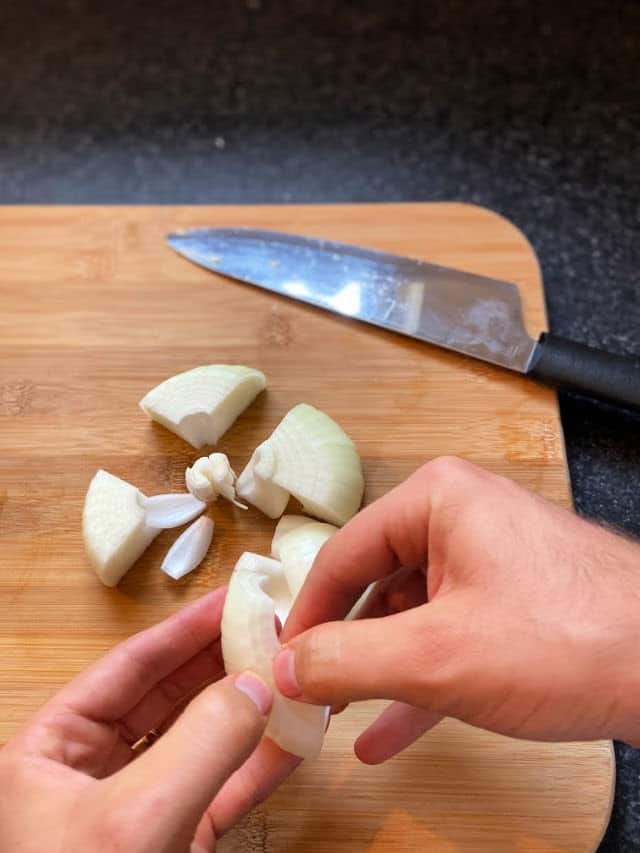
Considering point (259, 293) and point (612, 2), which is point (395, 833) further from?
point (612, 2)

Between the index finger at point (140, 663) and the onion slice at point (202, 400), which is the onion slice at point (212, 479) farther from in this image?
the index finger at point (140, 663)

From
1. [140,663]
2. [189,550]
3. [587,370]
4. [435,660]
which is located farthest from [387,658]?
[587,370]

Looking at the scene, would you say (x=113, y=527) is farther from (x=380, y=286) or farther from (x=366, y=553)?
(x=380, y=286)

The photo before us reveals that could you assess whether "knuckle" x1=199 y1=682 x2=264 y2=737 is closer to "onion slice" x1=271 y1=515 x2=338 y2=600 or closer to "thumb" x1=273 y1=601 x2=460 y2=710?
"thumb" x1=273 y1=601 x2=460 y2=710

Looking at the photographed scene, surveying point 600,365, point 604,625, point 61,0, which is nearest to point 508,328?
point 600,365

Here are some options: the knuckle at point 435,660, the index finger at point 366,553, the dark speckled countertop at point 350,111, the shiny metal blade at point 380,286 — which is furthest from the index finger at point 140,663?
the dark speckled countertop at point 350,111

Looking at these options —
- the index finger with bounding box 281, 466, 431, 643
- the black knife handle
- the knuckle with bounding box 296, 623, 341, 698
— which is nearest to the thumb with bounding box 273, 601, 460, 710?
the knuckle with bounding box 296, 623, 341, 698
